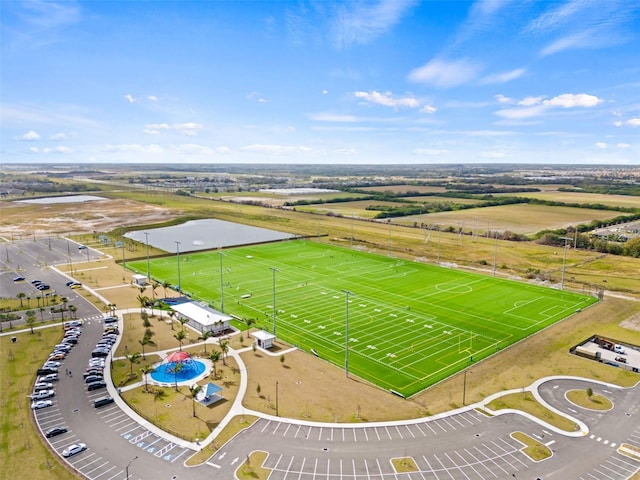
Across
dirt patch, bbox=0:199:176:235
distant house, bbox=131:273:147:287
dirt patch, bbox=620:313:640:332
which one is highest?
dirt patch, bbox=0:199:176:235

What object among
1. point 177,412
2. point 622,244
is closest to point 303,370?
point 177,412

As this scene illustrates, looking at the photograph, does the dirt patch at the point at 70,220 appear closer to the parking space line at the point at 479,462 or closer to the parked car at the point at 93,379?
the parked car at the point at 93,379

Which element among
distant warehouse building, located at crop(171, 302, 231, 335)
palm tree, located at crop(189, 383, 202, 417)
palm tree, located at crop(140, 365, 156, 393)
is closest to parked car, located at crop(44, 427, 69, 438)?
palm tree, located at crop(140, 365, 156, 393)

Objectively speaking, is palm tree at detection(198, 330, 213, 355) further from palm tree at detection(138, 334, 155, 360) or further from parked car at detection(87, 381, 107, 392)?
parked car at detection(87, 381, 107, 392)

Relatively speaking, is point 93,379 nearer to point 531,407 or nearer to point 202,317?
point 202,317

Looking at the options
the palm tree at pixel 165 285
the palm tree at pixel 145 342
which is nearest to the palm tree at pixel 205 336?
the palm tree at pixel 145 342

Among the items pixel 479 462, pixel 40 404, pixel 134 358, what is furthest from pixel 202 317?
pixel 479 462
